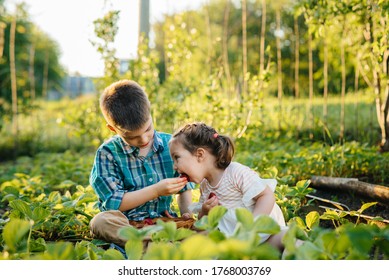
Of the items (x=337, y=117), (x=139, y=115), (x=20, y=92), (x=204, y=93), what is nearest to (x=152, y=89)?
(x=204, y=93)

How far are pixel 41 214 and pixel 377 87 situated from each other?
3.01 metres

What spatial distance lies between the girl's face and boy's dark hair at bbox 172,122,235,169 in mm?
22

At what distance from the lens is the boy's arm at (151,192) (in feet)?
7.06

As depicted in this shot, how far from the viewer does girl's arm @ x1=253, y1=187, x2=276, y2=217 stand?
203cm

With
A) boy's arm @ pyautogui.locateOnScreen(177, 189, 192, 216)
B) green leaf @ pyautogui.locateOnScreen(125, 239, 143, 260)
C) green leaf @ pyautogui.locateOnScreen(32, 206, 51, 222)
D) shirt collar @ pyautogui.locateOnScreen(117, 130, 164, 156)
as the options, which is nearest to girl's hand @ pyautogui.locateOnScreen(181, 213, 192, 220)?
boy's arm @ pyautogui.locateOnScreen(177, 189, 192, 216)

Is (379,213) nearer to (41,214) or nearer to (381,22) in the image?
(381,22)

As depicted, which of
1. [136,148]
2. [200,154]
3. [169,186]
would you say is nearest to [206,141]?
[200,154]

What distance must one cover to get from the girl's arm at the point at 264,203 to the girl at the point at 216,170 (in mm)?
33

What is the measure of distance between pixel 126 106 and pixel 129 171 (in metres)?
0.35

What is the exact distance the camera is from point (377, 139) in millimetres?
4934

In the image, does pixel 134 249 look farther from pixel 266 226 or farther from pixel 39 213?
pixel 39 213

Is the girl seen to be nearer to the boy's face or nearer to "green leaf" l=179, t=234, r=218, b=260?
the boy's face

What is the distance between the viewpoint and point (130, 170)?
2430 mm

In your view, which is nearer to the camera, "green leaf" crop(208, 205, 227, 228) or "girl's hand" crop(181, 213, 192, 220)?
"green leaf" crop(208, 205, 227, 228)
